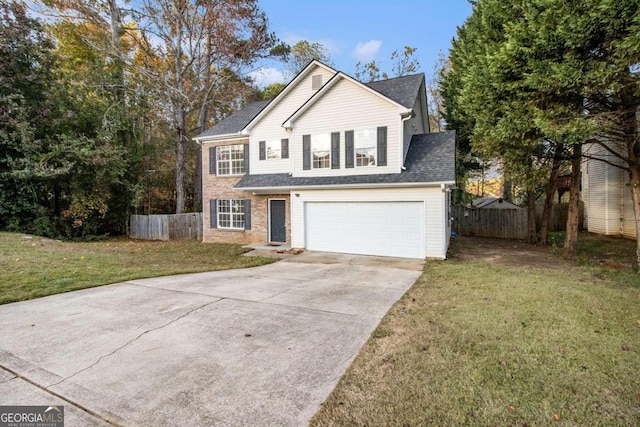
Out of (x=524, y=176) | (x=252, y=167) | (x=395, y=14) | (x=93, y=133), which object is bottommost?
(x=524, y=176)

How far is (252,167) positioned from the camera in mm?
14594

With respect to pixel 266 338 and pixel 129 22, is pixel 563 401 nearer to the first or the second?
pixel 266 338

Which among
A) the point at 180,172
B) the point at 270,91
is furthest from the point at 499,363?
the point at 270,91

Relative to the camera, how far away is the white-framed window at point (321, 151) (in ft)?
40.8

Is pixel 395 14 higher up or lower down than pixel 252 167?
higher up

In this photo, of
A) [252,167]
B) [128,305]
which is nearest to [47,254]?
[128,305]

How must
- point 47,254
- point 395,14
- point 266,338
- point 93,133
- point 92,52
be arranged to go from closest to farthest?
point 266,338, point 47,254, point 395,14, point 93,133, point 92,52

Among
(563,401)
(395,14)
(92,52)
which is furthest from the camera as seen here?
(92,52)

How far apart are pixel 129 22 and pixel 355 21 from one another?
14.4 metres

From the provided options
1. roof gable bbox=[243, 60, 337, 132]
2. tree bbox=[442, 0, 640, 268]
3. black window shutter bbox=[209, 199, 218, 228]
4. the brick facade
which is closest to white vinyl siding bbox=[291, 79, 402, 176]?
roof gable bbox=[243, 60, 337, 132]

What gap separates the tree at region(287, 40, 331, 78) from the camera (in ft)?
81.1

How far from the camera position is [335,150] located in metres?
12.3

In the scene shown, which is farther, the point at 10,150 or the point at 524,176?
the point at 10,150
